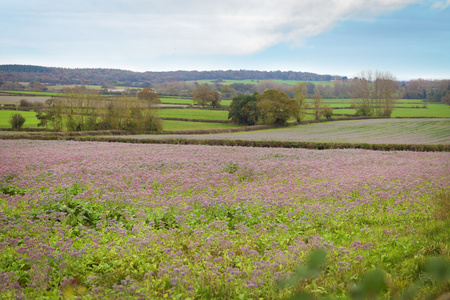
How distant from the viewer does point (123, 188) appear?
1079 cm

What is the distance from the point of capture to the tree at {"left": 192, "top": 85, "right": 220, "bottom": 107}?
9812cm

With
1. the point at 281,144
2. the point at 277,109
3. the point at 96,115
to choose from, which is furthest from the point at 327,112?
the point at 281,144

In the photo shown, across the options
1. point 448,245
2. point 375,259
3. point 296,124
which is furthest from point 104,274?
point 296,124

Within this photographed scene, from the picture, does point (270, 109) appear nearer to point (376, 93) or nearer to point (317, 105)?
point (317, 105)

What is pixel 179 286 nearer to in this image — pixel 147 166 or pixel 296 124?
pixel 147 166

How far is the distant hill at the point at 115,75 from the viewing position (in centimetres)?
9156

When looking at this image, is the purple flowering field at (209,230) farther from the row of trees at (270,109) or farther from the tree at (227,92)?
the tree at (227,92)

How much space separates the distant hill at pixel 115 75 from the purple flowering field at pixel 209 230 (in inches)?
3545

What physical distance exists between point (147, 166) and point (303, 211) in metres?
9.25

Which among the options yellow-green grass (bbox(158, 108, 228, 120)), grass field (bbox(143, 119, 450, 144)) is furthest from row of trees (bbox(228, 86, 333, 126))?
grass field (bbox(143, 119, 450, 144))

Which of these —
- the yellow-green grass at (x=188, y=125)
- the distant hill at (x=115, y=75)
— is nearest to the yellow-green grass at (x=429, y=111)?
the yellow-green grass at (x=188, y=125)

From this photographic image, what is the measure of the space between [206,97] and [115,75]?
57768 millimetres

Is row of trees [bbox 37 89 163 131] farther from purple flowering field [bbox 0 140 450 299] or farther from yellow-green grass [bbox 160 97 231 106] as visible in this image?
yellow-green grass [bbox 160 97 231 106]

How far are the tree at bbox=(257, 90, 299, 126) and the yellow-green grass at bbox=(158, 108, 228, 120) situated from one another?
15013mm
